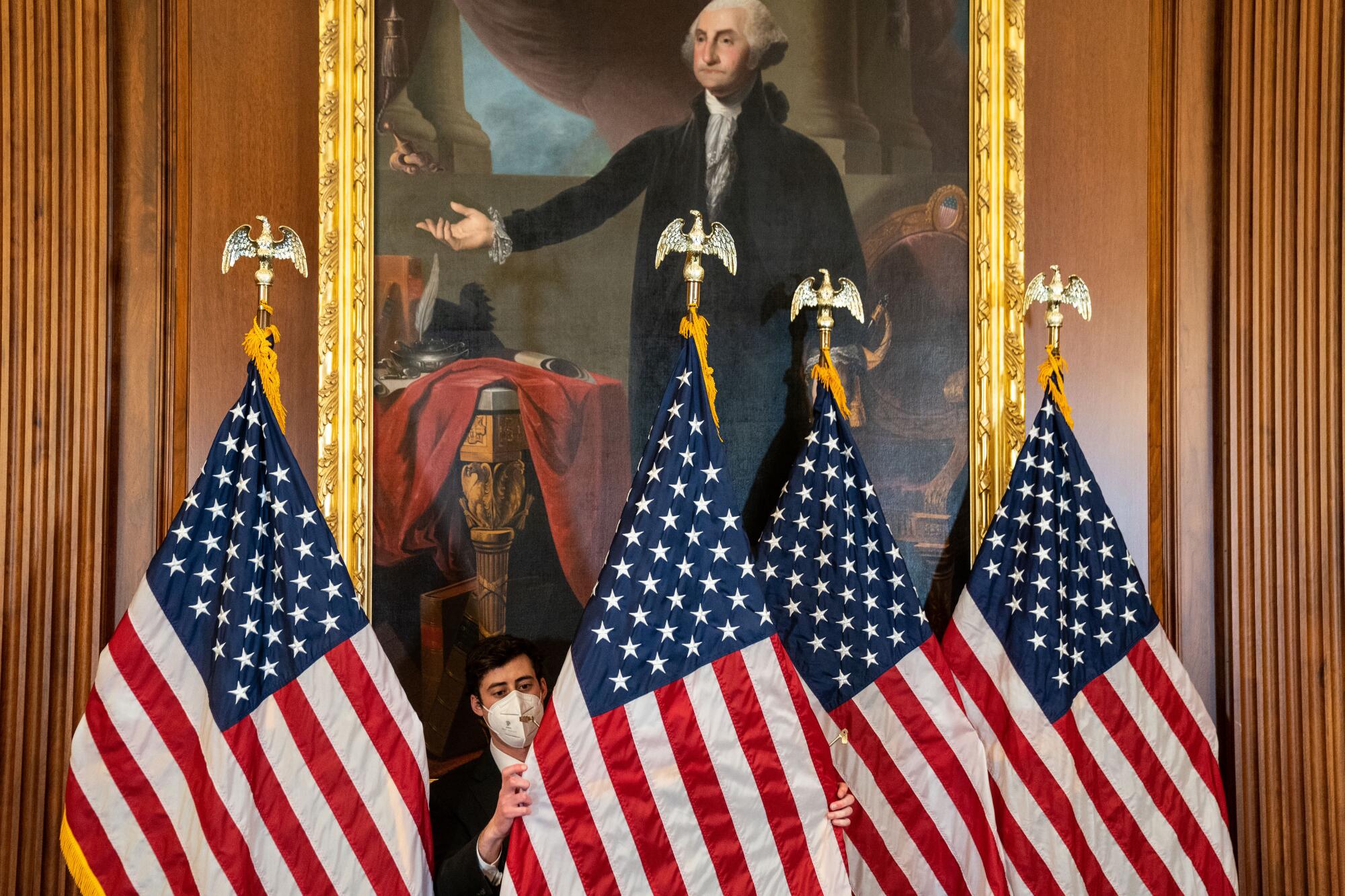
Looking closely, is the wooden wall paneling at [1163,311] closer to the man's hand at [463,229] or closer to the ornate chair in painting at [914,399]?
the ornate chair in painting at [914,399]

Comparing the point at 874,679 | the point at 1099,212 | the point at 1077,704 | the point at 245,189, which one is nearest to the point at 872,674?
the point at 874,679

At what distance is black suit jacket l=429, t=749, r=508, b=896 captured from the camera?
3.47 meters

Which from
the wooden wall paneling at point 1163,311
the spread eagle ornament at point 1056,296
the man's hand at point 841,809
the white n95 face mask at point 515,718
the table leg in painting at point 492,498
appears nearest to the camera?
the man's hand at point 841,809

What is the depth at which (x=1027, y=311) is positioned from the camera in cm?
385

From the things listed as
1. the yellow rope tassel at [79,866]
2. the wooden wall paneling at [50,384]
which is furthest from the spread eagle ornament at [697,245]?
the yellow rope tassel at [79,866]

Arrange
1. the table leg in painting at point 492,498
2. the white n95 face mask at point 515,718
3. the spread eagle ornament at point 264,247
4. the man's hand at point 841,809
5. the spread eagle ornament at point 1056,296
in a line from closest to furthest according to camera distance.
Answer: the man's hand at point 841,809 < the spread eagle ornament at point 264,247 < the white n95 face mask at point 515,718 < the spread eagle ornament at point 1056,296 < the table leg in painting at point 492,498

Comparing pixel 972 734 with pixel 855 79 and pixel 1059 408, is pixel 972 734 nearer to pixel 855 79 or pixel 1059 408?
pixel 1059 408

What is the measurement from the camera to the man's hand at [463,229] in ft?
12.3

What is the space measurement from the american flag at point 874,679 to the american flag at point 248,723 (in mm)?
1364

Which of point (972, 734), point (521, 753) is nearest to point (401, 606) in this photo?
point (521, 753)

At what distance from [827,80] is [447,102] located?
1381mm

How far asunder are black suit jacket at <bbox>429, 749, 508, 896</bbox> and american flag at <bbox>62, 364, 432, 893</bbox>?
255 mm

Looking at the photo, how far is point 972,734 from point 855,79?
2335 millimetres

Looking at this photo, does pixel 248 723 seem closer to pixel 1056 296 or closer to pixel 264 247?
pixel 264 247
